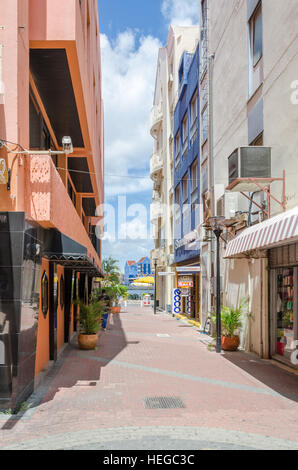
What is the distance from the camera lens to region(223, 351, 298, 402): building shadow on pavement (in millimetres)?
8898

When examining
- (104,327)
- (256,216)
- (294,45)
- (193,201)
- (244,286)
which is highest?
(294,45)

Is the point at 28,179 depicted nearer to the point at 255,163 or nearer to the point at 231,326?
the point at 255,163

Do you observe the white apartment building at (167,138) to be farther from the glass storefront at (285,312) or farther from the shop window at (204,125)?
the glass storefront at (285,312)

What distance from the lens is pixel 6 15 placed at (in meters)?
7.39

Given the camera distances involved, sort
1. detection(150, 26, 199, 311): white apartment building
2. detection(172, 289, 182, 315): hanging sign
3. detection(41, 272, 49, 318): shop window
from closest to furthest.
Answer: detection(41, 272, 49, 318): shop window < detection(172, 289, 182, 315): hanging sign < detection(150, 26, 199, 311): white apartment building

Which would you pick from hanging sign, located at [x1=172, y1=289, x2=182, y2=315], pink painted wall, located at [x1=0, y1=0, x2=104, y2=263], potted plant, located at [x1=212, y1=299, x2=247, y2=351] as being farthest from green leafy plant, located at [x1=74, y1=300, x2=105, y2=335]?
hanging sign, located at [x1=172, y1=289, x2=182, y2=315]

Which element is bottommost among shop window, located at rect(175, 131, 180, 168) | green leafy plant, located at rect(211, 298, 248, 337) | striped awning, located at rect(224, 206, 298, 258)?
green leafy plant, located at rect(211, 298, 248, 337)

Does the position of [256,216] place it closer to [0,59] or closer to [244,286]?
[244,286]

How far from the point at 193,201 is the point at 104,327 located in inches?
351

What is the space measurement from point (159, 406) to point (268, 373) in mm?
4003

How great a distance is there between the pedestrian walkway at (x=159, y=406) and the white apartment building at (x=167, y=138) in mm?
18355

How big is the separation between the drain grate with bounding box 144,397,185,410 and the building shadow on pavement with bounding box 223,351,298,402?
217 cm

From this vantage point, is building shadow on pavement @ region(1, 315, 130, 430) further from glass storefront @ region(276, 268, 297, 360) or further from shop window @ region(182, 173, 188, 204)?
shop window @ region(182, 173, 188, 204)
